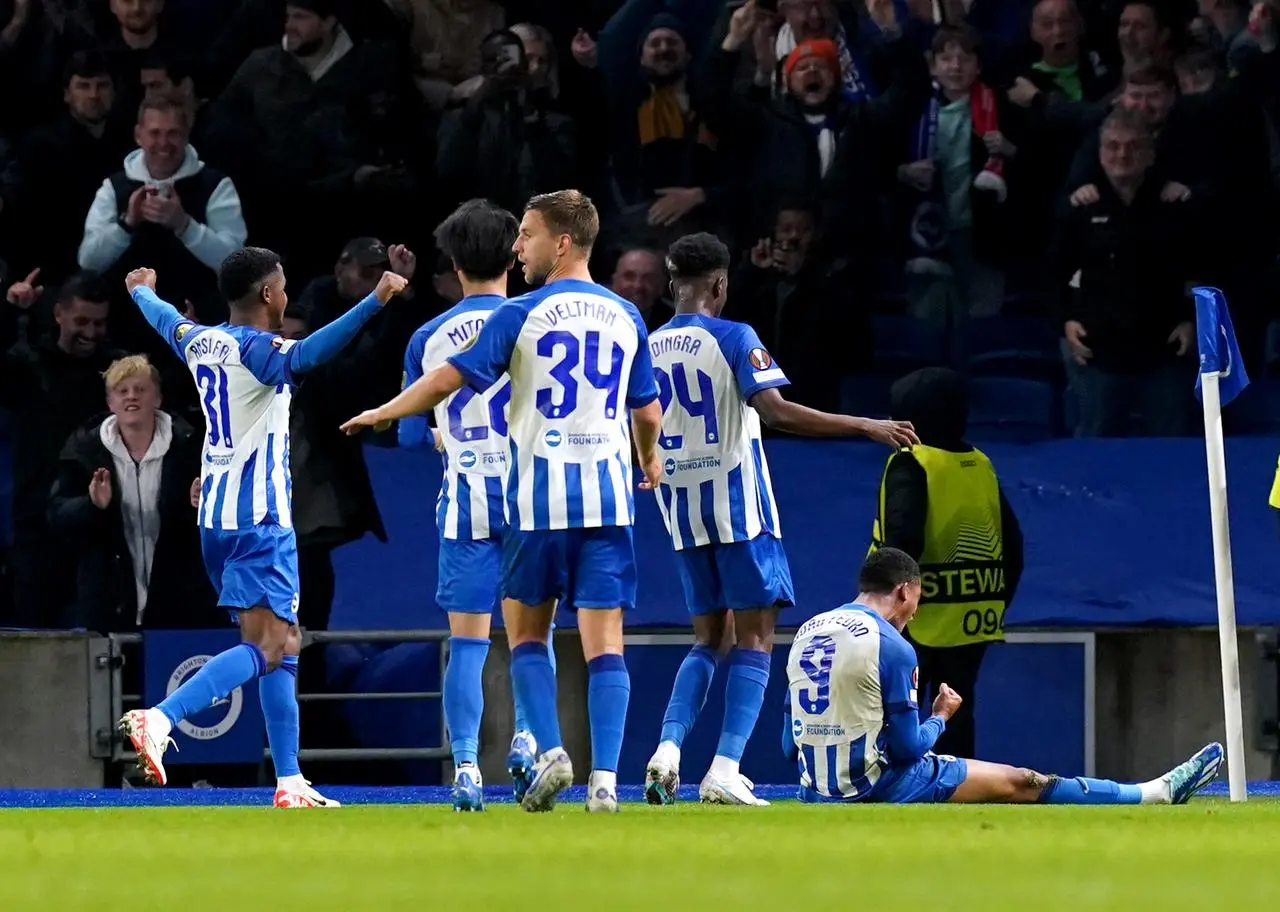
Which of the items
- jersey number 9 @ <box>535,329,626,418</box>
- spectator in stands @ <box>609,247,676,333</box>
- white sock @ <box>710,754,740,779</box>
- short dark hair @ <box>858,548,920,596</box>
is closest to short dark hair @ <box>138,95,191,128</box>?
spectator in stands @ <box>609,247,676,333</box>

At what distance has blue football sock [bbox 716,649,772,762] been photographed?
9.86m

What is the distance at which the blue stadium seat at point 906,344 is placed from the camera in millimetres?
13922

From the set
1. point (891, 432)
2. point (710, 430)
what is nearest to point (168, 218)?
point (710, 430)

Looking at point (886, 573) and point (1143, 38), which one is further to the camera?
point (1143, 38)

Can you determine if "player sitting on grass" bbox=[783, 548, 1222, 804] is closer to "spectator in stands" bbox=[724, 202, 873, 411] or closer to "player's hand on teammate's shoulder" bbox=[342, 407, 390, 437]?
"player's hand on teammate's shoulder" bbox=[342, 407, 390, 437]

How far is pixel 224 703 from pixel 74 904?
7.95 metres

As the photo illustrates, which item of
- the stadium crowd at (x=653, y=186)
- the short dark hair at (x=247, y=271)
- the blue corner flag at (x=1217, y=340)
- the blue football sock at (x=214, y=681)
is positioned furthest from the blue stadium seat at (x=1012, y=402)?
the blue football sock at (x=214, y=681)

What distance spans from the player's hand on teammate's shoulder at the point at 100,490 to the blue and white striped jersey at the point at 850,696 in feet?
15.5

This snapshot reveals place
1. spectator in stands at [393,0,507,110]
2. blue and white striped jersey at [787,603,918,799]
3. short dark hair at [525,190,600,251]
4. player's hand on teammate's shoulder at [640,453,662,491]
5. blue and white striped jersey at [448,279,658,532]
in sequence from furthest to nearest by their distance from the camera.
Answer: spectator in stands at [393,0,507,110] → blue and white striped jersey at [787,603,918,799] → player's hand on teammate's shoulder at [640,453,662,491] → short dark hair at [525,190,600,251] → blue and white striped jersey at [448,279,658,532]

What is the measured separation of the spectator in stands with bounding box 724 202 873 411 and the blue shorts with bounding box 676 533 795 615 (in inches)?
141

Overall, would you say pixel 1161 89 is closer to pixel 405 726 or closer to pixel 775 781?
pixel 775 781

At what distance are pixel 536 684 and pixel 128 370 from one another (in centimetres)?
521

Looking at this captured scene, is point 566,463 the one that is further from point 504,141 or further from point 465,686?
point 504,141

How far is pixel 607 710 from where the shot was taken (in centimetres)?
805
